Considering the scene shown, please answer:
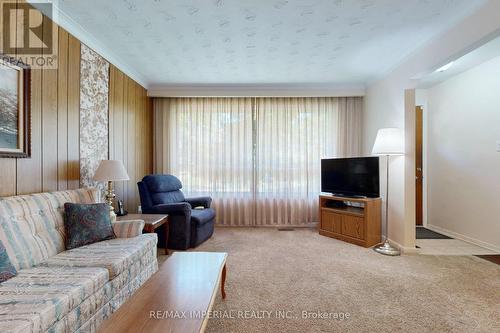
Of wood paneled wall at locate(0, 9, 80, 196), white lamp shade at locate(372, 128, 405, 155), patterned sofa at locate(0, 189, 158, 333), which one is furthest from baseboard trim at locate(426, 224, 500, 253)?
wood paneled wall at locate(0, 9, 80, 196)

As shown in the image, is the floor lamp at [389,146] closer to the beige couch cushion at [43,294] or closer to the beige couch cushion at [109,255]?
the beige couch cushion at [109,255]

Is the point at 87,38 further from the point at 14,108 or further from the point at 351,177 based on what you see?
the point at 351,177

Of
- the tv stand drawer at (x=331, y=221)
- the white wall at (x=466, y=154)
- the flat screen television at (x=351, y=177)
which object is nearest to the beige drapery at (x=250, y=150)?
the flat screen television at (x=351, y=177)

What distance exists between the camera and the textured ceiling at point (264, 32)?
224cm

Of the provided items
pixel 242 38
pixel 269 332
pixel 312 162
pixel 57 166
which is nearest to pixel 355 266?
pixel 269 332

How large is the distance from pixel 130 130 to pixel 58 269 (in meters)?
2.54

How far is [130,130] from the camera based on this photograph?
3842mm

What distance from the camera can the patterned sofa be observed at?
1.27m

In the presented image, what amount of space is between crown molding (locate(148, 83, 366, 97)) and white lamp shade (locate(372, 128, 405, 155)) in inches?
55.9

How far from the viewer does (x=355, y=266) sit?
2.84 m

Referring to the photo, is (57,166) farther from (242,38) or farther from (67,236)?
(242,38)

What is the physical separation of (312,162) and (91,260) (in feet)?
12.3

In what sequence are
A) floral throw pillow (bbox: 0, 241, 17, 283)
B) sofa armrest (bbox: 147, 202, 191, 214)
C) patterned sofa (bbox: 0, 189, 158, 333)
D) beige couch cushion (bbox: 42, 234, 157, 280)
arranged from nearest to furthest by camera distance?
patterned sofa (bbox: 0, 189, 158, 333), floral throw pillow (bbox: 0, 241, 17, 283), beige couch cushion (bbox: 42, 234, 157, 280), sofa armrest (bbox: 147, 202, 191, 214)

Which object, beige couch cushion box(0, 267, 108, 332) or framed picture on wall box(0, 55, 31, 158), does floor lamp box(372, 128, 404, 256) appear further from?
framed picture on wall box(0, 55, 31, 158)
